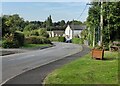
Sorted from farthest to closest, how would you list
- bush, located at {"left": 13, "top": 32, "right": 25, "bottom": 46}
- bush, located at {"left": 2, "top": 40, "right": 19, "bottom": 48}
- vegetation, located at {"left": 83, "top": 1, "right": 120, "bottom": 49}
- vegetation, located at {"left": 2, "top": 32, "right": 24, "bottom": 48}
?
bush, located at {"left": 13, "top": 32, "right": 25, "bottom": 46} < vegetation, located at {"left": 2, "top": 32, "right": 24, "bottom": 48} < bush, located at {"left": 2, "top": 40, "right": 19, "bottom": 48} < vegetation, located at {"left": 83, "top": 1, "right": 120, "bottom": 49}

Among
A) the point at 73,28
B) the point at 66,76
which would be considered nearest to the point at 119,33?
the point at 66,76

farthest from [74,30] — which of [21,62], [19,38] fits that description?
[21,62]

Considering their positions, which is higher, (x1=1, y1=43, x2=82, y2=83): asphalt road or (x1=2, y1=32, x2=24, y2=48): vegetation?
(x1=2, y1=32, x2=24, y2=48): vegetation

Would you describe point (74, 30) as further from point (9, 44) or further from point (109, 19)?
point (109, 19)

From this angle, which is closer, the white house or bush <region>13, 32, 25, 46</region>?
bush <region>13, 32, 25, 46</region>

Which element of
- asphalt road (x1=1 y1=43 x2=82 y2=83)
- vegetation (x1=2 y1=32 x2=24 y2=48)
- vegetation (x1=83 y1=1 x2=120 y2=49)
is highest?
vegetation (x1=83 y1=1 x2=120 y2=49)

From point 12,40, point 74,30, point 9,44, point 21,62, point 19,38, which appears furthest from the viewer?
point 74,30

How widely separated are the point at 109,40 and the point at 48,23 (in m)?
152

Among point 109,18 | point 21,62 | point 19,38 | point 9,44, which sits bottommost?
point 21,62

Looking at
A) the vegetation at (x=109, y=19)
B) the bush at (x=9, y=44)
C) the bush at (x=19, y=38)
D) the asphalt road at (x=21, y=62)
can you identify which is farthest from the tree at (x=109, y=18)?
the bush at (x=19, y=38)

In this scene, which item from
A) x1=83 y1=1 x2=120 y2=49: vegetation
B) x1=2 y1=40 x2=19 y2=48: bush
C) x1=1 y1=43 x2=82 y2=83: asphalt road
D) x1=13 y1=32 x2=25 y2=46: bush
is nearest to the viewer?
x1=1 y1=43 x2=82 y2=83: asphalt road

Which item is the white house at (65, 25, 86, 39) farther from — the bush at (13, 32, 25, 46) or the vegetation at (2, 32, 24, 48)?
the vegetation at (2, 32, 24, 48)

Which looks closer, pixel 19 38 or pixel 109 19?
pixel 109 19

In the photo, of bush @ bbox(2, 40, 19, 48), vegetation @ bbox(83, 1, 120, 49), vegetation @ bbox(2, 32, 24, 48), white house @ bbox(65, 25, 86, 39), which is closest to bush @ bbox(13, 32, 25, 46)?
vegetation @ bbox(2, 32, 24, 48)
